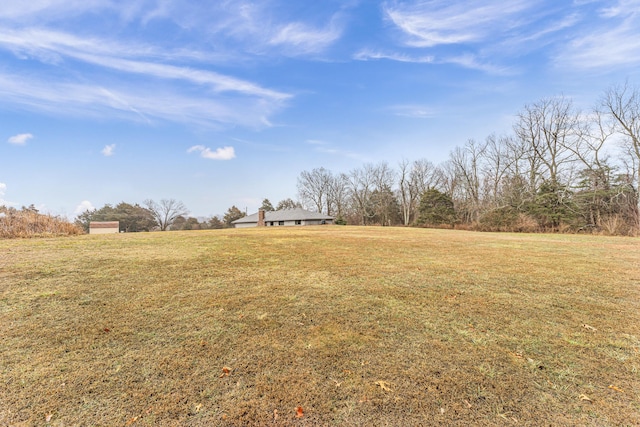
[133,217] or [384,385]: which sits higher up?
[133,217]

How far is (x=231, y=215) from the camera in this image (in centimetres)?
5247

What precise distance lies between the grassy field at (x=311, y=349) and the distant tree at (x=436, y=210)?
3076 centimetres

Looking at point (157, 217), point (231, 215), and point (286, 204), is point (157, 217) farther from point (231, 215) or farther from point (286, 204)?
point (286, 204)

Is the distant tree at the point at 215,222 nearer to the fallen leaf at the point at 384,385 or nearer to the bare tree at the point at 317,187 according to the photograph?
the bare tree at the point at 317,187

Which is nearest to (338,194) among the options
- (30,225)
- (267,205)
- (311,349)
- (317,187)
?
(317,187)

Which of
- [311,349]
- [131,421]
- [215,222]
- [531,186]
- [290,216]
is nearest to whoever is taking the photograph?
[131,421]

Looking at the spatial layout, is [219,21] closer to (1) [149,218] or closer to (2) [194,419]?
(2) [194,419]

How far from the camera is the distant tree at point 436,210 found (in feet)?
110

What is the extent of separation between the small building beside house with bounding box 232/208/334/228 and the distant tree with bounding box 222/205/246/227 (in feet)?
15.4

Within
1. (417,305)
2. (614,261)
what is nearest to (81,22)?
(417,305)

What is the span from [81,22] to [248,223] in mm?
40412

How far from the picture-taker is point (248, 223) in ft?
153

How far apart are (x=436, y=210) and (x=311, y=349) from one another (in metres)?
35.6

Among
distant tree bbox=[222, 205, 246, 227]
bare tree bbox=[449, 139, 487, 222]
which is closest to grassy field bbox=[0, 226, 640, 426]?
bare tree bbox=[449, 139, 487, 222]
